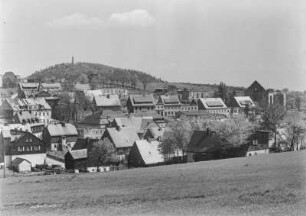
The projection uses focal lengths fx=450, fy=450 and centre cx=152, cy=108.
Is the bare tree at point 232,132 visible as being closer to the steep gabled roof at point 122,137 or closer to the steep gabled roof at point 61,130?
the steep gabled roof at point 122,137

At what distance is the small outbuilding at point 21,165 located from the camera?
203 feet

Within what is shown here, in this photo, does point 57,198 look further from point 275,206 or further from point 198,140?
point 198,140

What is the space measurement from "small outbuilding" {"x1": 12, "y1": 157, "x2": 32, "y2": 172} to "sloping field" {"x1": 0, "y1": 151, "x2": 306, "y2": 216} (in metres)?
25.5

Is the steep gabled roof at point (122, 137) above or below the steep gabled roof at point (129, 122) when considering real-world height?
below

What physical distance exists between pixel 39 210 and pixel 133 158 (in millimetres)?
35670

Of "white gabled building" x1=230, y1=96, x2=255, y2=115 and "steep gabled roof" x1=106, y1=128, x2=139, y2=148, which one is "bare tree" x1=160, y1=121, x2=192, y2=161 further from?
"white gabled building" x1=230, y1=96, x2=255, y2=115

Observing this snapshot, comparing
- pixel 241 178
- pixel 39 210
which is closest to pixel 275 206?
pixel 241 178

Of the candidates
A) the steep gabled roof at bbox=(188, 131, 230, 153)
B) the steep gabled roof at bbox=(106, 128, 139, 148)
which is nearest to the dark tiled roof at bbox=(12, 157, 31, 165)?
the steep gabled roof at bbox=(106, 128, 139, 148)

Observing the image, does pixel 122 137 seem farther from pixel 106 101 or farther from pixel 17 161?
pixel 106 101

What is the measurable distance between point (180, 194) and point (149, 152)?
1302 inches

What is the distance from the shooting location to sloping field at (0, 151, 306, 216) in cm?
2191

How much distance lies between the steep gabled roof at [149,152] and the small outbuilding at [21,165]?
1622 cm

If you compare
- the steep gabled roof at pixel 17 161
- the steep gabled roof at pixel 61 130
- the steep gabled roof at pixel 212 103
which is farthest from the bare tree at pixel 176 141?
the steep gabled roof at pixel 212 103

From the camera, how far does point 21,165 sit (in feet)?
206
